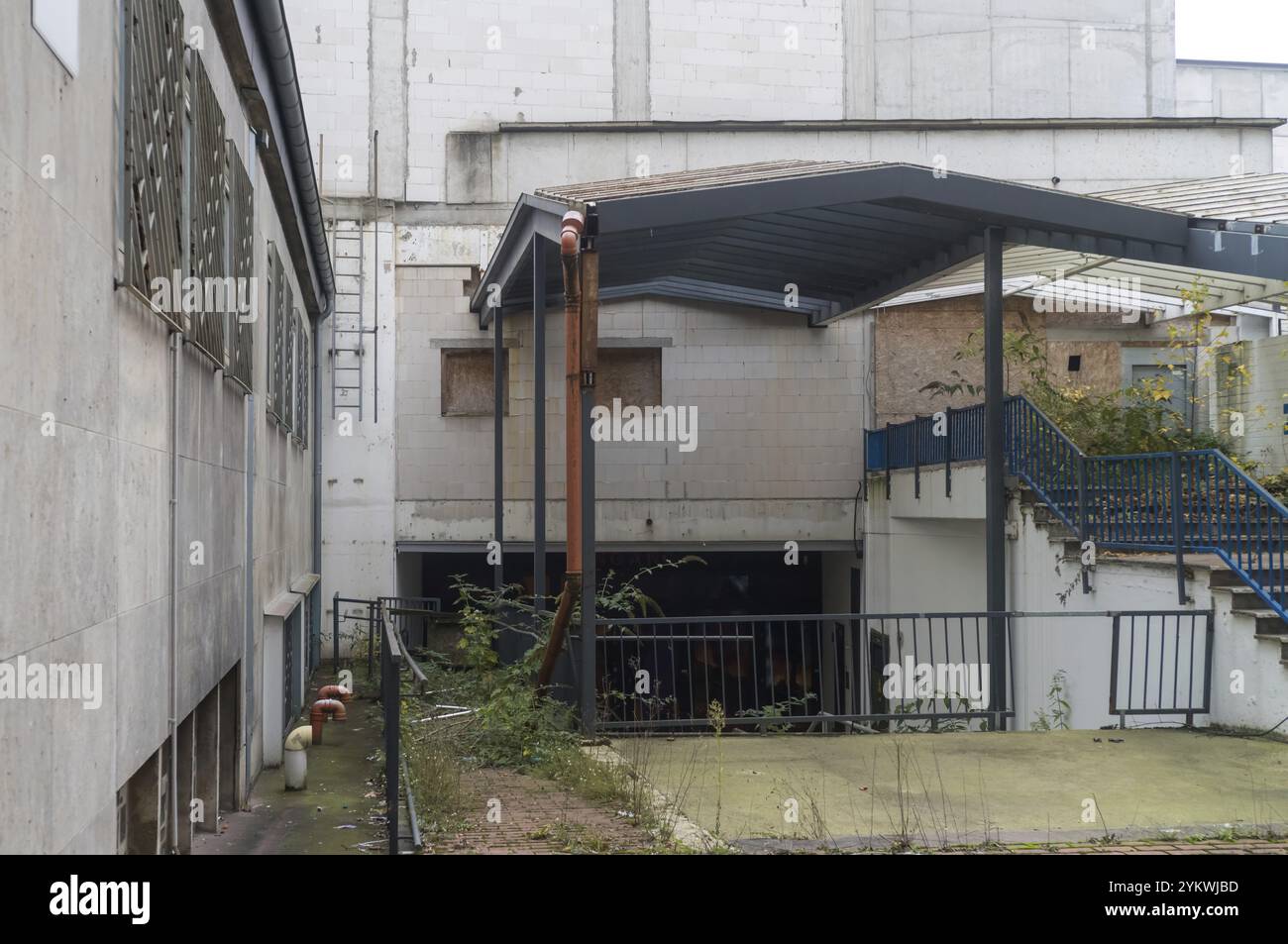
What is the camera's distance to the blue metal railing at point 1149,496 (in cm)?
1199

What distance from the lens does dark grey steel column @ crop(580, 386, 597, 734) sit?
38.0 ft

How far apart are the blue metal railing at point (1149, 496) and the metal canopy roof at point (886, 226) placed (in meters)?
2.00

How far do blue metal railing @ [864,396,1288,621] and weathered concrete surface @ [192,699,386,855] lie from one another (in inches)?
310

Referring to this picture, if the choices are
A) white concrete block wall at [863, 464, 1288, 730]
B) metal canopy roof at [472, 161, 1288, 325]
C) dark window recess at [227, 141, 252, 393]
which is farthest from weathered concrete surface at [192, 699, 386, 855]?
white concrete block wall at [863, 464, 1288, 730]

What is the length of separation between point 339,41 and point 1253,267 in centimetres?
1576

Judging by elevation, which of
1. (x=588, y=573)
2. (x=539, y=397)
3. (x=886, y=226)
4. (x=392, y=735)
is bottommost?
(x=392, y=735)

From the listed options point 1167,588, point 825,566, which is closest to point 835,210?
point 1167,588

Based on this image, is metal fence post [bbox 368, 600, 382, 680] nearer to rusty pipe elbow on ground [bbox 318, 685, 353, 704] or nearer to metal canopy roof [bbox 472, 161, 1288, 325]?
rusty pipe elbow on ground [bbox 318, 685, 353, 704]

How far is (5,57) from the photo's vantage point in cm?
389

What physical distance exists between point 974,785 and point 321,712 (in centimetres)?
756

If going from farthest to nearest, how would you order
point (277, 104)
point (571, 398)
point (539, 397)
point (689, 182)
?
point (539, 397), point (689, 182), point (277, 104), point (571, 398)

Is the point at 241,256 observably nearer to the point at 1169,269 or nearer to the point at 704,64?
the point at 1169,269

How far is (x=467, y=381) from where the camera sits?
22234 millimetres

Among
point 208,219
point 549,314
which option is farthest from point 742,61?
point 208,219
